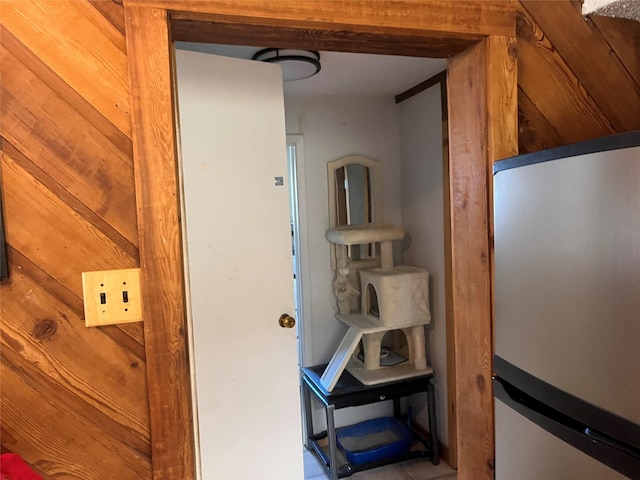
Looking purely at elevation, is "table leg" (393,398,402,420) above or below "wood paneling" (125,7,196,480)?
below

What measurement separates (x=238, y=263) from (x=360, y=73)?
1313 millimetres

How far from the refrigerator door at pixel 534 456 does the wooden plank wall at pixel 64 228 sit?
2.98ft

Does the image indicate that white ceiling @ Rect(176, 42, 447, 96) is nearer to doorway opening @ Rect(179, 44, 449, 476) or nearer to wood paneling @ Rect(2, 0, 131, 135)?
doorway opening @ Rect(179, 44, 449, 476)

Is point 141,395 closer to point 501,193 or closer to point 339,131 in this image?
point 501,193

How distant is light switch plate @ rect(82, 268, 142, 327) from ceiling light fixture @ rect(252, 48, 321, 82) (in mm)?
1288

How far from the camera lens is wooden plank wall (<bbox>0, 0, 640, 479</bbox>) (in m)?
0.90

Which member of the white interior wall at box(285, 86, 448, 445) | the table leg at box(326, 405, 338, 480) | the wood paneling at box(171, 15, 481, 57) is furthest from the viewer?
the white interior wall at box(285, 86, 448, 445)

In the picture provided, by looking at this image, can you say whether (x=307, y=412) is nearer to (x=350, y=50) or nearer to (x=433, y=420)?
(x=433, y=420)

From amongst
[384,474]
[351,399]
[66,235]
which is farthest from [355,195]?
[66,235]

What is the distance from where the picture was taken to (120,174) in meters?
0.96

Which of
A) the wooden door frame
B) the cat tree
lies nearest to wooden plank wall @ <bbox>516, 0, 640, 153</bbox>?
the wooden door frame

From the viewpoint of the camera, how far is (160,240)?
38.4 inches

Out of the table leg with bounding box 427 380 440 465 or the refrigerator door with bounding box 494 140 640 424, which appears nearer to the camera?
the refrigerator door with bounding box 494 140 640 424

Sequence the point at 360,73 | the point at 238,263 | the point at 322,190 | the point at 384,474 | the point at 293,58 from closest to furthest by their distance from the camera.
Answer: the point at 238,263, the point at 293,58, the point at 360,73, the point at 384,474, the point at 322,190
